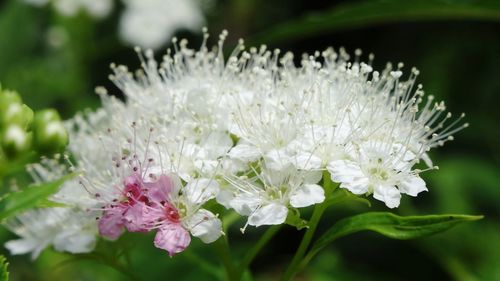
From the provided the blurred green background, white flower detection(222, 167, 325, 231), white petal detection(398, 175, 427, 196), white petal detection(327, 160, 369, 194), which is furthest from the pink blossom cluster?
the blurred green background

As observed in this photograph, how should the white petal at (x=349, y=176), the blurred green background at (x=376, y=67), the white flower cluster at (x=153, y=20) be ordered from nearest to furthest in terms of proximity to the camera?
the white petal at (x=349, y=176)
the blurred green background at (x=376, y=67)
the white flower cluster at (x=153, y=20)

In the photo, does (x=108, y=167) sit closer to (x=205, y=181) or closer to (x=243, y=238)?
(x=205, y=181)

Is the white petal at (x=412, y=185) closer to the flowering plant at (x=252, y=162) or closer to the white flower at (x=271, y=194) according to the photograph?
the flowering plant at (x=252, y=162)

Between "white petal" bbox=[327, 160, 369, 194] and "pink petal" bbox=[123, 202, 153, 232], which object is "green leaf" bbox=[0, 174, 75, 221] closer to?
"pink petal" bbox=[123, 202, 153, 232]

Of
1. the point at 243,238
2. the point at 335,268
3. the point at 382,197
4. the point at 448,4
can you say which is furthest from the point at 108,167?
the point at 243,238

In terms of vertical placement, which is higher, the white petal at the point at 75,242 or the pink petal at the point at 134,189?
the pink petal at the point at 134,189

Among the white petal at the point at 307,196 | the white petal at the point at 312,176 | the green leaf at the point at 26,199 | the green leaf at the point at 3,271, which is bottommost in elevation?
the green leaf at the point at 3,271

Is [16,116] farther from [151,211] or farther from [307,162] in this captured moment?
[307,162]

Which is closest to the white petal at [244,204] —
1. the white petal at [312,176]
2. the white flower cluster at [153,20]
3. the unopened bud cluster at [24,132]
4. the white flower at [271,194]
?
the white flower at [271,194]
